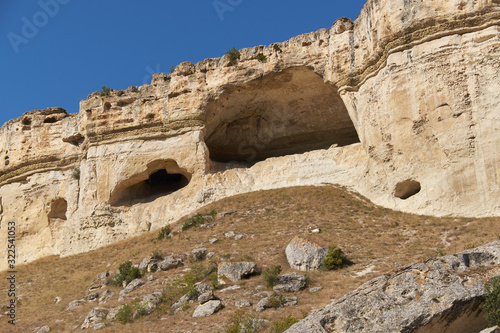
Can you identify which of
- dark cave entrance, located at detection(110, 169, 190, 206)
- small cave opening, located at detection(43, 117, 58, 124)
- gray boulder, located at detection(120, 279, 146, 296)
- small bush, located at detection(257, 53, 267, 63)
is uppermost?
small cave opening, located at detection(43, 117, 58, 124)

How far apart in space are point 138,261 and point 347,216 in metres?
7.80

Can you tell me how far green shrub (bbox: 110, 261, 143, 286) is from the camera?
65.6 feet

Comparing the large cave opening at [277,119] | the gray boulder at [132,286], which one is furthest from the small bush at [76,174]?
the gray boulder at [132,286]

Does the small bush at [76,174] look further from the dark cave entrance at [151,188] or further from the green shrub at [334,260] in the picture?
the green shrub at [334,260]

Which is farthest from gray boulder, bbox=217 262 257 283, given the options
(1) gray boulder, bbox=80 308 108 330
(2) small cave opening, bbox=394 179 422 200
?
(2) small cave opening, bbox=394 179 422 200

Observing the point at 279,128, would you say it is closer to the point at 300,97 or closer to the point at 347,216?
the point at 300,97

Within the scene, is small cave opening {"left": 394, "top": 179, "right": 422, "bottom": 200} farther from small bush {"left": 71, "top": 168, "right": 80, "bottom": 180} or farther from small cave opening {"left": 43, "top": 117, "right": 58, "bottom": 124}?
small cave opening {"left": 43, "top": 117, "right": 58, "bottom": 124}

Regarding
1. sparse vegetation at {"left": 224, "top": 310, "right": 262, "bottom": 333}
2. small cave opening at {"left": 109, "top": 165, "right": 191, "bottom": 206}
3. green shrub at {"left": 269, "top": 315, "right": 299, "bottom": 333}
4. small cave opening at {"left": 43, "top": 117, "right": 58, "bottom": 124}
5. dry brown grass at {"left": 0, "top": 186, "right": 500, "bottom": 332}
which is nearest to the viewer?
green shrub at {"left": 269, "top": 315, "right": 299, "bottom": 333}

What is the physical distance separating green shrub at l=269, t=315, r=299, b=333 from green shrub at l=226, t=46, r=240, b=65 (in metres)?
17.1

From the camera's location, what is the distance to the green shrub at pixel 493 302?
10.4 m

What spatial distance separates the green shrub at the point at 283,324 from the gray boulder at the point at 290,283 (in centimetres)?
257

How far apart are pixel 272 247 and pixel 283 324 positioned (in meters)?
7.19

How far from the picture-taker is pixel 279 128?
98.9 ft

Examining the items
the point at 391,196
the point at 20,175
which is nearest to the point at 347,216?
the point at 391,196
